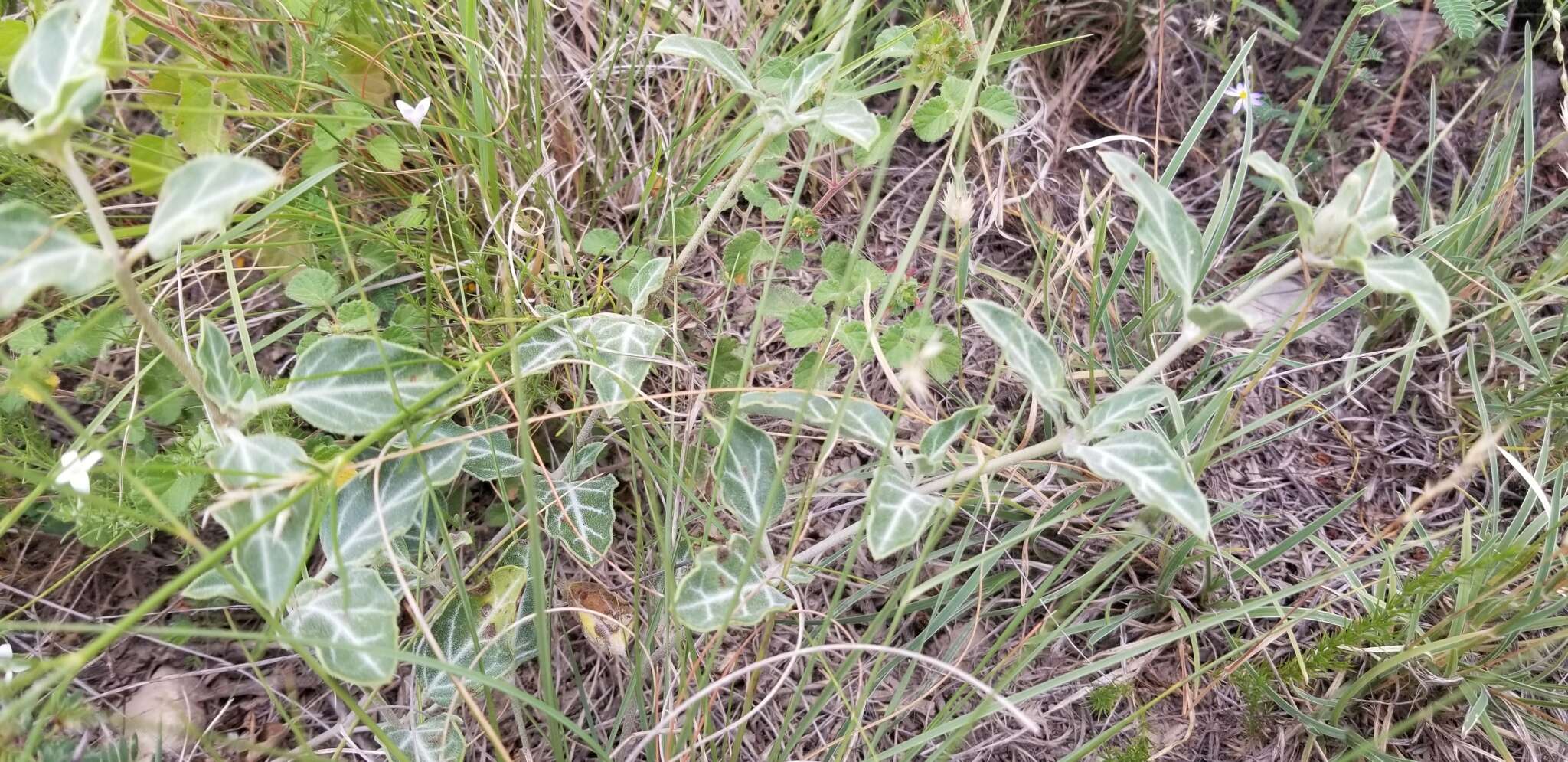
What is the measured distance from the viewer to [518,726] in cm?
146

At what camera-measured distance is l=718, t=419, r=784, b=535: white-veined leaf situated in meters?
1.40

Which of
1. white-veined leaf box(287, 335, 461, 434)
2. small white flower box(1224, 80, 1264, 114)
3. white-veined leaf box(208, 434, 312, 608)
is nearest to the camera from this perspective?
white-veined leaf box(208, 434, 312, 608)

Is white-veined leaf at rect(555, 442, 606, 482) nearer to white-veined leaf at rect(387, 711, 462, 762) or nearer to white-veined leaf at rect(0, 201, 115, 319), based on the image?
white-veined leaf at rect(387, 711, 462, 762)

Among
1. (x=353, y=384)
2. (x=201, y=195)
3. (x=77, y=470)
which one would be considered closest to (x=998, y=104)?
(x=353, y=384)

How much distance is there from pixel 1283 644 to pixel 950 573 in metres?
0.73

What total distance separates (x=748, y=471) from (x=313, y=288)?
3.03 ft

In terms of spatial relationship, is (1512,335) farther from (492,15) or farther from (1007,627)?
(492,15)

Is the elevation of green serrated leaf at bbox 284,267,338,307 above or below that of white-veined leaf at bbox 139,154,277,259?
below

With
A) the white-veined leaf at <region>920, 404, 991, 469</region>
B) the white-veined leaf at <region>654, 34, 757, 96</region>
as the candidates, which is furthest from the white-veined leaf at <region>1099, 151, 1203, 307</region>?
the white-veined leaf at <region>654, 34, 757, 96</region>

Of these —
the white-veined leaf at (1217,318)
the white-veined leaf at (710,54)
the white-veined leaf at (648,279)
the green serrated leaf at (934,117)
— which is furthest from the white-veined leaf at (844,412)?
the green serrated leaf at (934,117)

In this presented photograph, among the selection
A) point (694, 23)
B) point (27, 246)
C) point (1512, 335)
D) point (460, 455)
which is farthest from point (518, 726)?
point (1512, 335)

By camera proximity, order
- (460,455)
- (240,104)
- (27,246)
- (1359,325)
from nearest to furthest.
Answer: (27,246)
(460,455)
(240,104)
(1359,325)

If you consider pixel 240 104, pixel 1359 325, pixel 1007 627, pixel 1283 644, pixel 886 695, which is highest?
pixel 240 104

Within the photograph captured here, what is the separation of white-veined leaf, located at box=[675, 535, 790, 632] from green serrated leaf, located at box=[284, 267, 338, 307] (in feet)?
3.01
